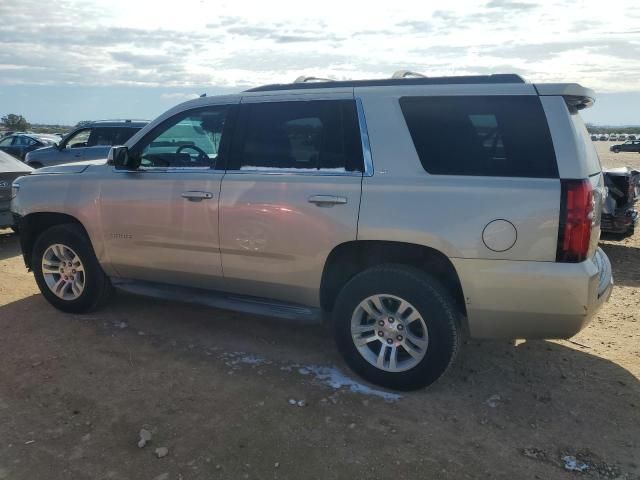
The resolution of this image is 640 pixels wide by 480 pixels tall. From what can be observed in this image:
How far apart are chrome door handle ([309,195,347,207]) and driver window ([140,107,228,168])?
3.25 feet

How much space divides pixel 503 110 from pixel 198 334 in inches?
118

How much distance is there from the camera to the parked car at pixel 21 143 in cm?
1797

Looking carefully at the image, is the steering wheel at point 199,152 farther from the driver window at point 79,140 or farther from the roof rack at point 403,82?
the driver window at point 79,140

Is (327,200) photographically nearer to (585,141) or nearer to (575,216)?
(575,216)

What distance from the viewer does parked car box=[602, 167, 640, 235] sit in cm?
710

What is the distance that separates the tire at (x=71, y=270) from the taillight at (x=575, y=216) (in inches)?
151

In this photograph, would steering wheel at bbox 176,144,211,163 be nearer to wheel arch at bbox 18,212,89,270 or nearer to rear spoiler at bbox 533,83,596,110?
wheel arch at bbox 18,212,89,270

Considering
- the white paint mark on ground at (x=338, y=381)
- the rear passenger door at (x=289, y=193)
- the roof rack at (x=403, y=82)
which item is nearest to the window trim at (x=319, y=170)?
the rear passenger door at (x=289, y=193)

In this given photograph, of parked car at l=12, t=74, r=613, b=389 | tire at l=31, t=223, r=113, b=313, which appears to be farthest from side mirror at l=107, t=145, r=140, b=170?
tire at l=31, t=223, r=113, b=313

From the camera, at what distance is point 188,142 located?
4574 mm

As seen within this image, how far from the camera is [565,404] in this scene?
3.58m

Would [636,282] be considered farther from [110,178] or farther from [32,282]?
[32,282]

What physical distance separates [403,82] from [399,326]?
1.65 metres

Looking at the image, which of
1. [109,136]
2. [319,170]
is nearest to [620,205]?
Result: [319,170]
